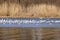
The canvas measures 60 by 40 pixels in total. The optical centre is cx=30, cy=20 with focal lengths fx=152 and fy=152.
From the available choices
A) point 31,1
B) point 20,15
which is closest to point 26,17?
point 20,15

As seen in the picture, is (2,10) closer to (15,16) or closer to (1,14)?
(1,14)

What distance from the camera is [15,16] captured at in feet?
18.3

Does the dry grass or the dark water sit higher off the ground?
the dry grass

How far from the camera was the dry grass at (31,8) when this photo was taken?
564cm

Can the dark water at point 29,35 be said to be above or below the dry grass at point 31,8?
below

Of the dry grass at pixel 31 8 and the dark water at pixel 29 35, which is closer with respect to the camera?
the dark water at pixel 29 35

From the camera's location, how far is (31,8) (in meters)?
5.68

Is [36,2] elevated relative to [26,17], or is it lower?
elevated

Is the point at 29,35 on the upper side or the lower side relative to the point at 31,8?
lower

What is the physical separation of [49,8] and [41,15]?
409mm

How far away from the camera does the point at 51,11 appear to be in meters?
5.76

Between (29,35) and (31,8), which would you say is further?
(31,8)

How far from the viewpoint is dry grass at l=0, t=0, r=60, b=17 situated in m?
5.64

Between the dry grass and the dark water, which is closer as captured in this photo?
the dark water
